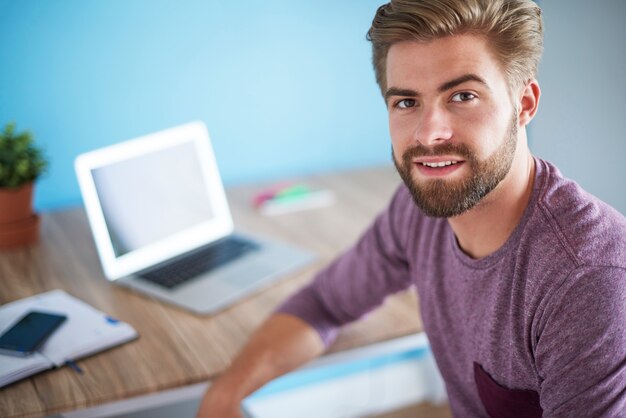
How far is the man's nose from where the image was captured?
999 millimetres

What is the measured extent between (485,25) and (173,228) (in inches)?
33.7

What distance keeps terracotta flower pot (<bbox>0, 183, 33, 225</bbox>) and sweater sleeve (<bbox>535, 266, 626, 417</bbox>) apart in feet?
3.85

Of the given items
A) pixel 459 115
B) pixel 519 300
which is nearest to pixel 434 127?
pixel 459 115

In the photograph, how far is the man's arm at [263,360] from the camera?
1200 millimetres

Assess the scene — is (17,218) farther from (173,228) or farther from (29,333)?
(29,333)

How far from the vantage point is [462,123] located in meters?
1.00

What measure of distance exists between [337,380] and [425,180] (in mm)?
1317

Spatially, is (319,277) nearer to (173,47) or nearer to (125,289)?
(125,289)

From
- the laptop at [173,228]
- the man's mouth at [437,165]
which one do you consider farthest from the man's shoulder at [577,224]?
the laptop at [173,228]

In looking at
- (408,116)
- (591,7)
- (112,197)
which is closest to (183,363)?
(112,197)

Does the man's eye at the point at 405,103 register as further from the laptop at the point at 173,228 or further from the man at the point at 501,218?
the laptop at the point at 173,228

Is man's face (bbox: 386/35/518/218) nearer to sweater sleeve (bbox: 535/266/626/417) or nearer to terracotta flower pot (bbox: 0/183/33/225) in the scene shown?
sweater sleeve (bbox: 535/266/626/417)

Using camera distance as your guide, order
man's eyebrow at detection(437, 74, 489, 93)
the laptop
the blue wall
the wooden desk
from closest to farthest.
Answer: man's eyebrow at detection(437, 74, 489, 93) < the wooden desk < the laptop < the blue wall

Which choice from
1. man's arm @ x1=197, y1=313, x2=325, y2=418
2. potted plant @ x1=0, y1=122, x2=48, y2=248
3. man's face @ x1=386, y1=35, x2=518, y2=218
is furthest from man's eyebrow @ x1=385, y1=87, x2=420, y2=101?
potted plant @ x1=0, y1=122, x2=48, y2=248
